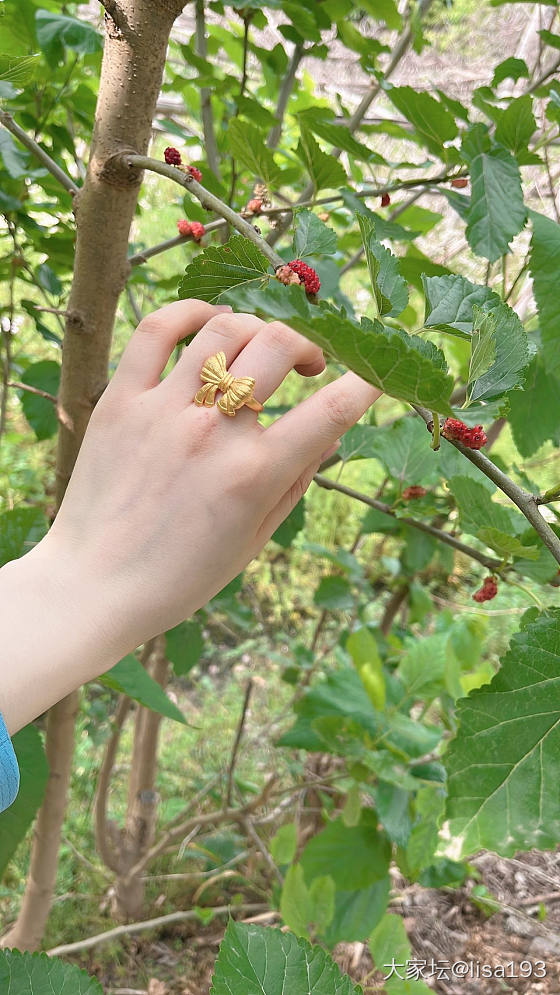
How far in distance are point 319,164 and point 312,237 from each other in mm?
192

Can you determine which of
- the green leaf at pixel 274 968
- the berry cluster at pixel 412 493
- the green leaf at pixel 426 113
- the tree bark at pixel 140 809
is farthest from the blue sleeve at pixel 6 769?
the tree bark at pixel 140 809

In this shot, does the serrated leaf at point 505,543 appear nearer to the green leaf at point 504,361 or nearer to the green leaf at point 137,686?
the green leaf at point 504,361

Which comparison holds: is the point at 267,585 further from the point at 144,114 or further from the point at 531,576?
the point at 144,114

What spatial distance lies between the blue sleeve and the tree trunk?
0.37 metres

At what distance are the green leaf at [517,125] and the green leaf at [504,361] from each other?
0.30m

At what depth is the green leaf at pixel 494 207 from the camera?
24.3 inches

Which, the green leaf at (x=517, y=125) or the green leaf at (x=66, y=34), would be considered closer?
the green leaf at (x=517, y=125)

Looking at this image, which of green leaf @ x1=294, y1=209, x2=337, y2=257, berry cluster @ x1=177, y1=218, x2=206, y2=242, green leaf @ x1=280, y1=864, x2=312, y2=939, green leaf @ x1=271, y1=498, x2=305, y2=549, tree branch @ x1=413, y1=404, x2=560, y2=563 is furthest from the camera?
green leaf @ x1=271, y1=498, x2=305, y2=549

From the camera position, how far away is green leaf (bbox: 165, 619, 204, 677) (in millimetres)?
1039

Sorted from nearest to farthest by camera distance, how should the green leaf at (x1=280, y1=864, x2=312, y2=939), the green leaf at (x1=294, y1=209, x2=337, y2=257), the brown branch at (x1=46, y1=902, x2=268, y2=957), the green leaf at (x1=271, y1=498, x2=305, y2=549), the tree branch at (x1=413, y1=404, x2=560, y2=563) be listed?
1. the tree branch at (x1=413, y1=404, x2=560, y2=563)
2. the green leaf at (x1=294, y1=209, x2=337, y2=257)
3. the green leaf at (x1=280, y1=864, x2=312, y2=939)
4. the green leaf at (x1=271, y1=498, x2=305, y2=549)
5. the brown branch at (x1=46, y1=902, x2=268, y2=957)

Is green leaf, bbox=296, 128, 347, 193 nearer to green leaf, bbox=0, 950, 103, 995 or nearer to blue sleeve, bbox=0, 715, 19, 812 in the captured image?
blue sleeve, bbox=0, 715, 19, 812

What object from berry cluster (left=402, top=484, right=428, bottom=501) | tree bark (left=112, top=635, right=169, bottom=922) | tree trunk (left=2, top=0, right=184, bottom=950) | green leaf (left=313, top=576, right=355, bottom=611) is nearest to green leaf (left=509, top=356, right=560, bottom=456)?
berry cluster (left=402, top=484, right=428, bottom=501)

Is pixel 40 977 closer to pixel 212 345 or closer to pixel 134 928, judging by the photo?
pixel 212 345

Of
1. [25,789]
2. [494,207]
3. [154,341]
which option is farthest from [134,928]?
[494,207]
